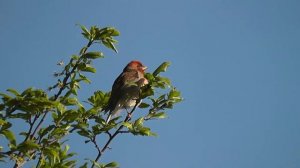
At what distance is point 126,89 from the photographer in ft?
21.9

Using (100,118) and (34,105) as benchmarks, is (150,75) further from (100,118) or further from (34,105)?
(34,105)

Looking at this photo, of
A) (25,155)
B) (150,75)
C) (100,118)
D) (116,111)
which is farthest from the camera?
(116,111)

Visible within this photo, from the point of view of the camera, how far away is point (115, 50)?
515cm

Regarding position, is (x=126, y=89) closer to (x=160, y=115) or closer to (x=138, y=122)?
(x=160, y=115)

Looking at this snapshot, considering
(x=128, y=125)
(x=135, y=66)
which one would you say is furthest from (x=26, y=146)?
(x=135, y=66)

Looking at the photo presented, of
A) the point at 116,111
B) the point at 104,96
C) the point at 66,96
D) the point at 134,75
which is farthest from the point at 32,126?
the point at 134,75

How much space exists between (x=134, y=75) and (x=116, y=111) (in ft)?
2.51

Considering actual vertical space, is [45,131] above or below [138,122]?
below

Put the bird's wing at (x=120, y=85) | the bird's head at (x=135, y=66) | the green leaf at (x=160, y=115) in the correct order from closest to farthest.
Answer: the green leaf at (x=160, y=115)
the bird's wing at (x=120, y=85)
the bird's head at (x=135, y=66)

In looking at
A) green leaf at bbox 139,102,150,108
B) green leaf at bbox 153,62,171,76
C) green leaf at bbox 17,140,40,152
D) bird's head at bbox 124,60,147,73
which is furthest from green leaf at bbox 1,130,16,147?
bird's head at bbox 124,60,147,73

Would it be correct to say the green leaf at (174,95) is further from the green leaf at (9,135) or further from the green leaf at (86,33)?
the green leaf at (9,135)

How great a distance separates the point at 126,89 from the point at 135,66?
990 mm

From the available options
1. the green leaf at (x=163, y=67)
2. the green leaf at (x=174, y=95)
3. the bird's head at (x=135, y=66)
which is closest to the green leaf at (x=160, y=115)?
the green leaf at (x=174, y=95)

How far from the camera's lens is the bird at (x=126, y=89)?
6212 millimetres
